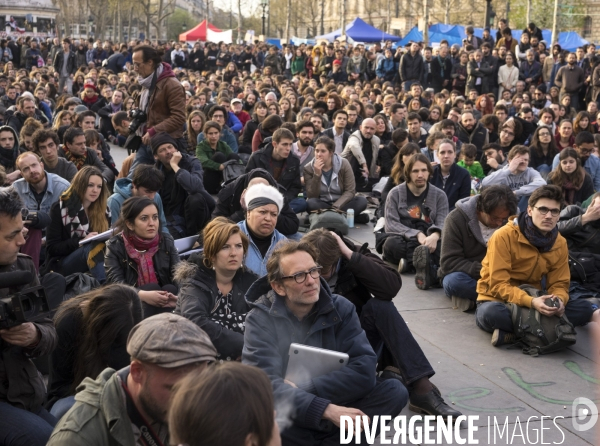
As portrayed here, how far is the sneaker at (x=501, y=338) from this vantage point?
6.23 metres

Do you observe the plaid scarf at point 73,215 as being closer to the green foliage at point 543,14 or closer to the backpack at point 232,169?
the backpack at point 232,169

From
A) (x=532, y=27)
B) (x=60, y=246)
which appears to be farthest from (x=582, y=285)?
(x=532, y=27)

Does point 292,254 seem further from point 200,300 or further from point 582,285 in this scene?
point 582,285

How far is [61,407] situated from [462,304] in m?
3.92

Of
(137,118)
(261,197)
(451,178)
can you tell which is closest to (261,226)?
(261,197)

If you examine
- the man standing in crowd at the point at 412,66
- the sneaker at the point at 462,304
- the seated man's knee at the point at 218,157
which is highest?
the man standing in crowd at the point at 412,66

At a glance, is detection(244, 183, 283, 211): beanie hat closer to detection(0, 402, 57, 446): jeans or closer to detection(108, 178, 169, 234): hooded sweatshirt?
detection(108, 178, 169, 234): hooded sweatshirt

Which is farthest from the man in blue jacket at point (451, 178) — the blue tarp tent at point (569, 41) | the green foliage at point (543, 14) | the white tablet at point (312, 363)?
the green foliage at point (543, 14)

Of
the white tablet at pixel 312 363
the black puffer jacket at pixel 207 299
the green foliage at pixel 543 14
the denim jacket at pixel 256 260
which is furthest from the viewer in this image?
the green foliage at pixel 543 14

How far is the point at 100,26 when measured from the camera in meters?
73.8

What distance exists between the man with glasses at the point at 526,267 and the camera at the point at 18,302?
3.79m

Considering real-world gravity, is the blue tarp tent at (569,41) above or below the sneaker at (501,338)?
above

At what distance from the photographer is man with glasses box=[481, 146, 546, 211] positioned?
9438mm

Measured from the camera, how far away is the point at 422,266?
25.4ft
